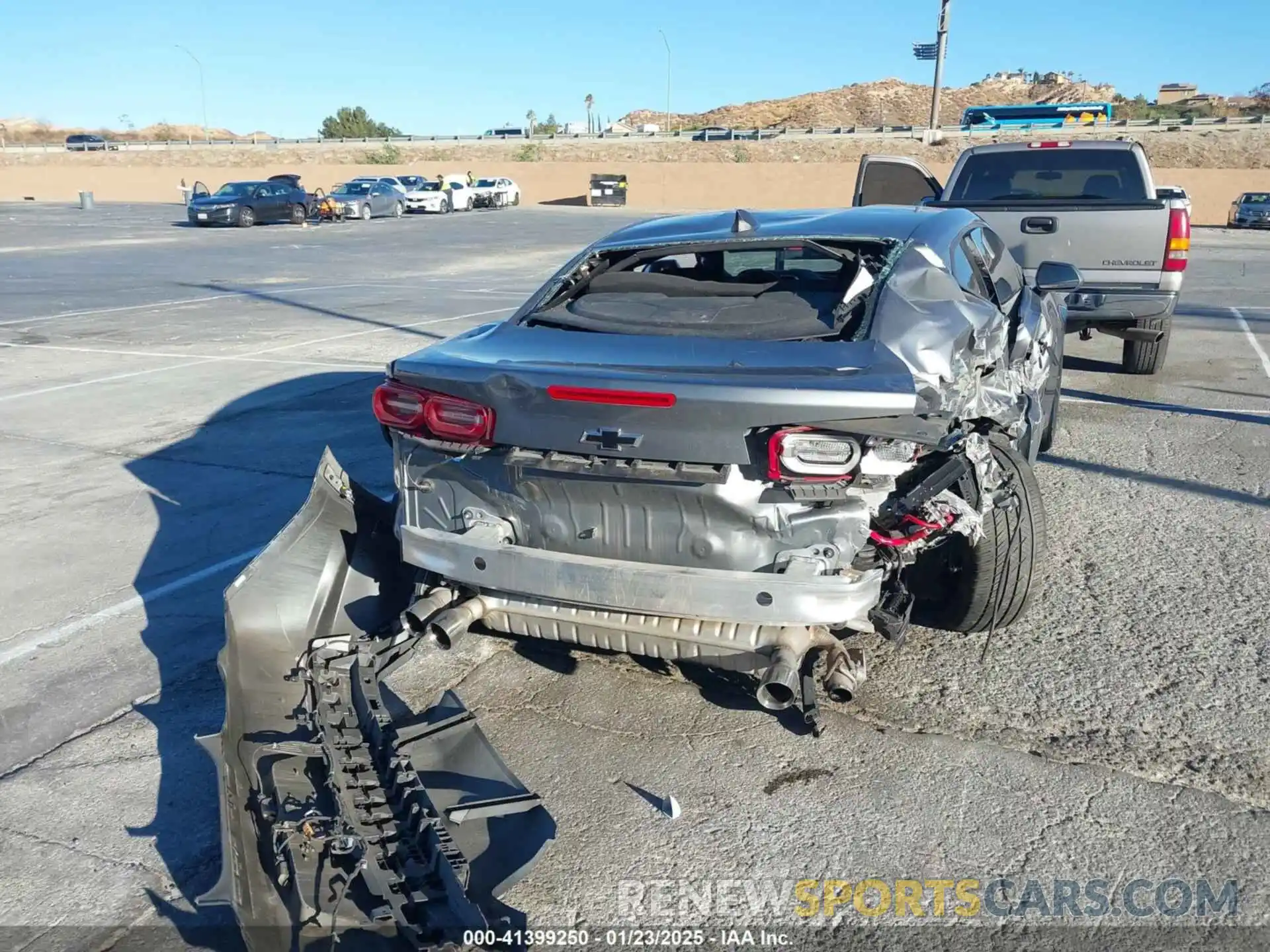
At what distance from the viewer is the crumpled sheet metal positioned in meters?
3.46

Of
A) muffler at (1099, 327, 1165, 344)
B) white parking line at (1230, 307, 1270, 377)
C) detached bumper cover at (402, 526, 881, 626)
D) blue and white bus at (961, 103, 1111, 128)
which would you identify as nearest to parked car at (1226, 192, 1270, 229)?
white parking line at (1230, 307, 1270, 377)

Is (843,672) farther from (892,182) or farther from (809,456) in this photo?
(892,182)

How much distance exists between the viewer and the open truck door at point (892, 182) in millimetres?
11680

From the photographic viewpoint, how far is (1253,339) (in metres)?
11.6

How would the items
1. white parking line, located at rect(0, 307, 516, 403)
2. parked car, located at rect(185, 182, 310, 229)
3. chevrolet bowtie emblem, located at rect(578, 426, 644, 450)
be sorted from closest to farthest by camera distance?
chevrolet bowtie emblem, located at rect(578, 426, 644, 450) < white parking line, located at rect(0, 307, 516, 403) < parked car, located at rect(185, 182, 310, 229)

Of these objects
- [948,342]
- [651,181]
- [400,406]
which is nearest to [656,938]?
[400,406]

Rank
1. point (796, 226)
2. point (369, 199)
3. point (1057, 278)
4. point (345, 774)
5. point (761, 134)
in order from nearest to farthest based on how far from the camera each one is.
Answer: point (345, 774)
point (796, 226)
point (1057, 278)
point (369, 199)
point (761, 134)

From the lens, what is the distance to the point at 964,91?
118m

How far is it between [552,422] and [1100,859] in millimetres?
1995

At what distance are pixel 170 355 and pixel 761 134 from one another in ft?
210

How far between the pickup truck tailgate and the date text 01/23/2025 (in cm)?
672

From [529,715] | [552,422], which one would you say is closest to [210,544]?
[529,715]

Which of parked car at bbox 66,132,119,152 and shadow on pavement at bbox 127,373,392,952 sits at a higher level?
parked car at bbox 66,132,119,152

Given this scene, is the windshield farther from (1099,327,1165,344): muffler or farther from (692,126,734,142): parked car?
(692,126,734,142): parked car
